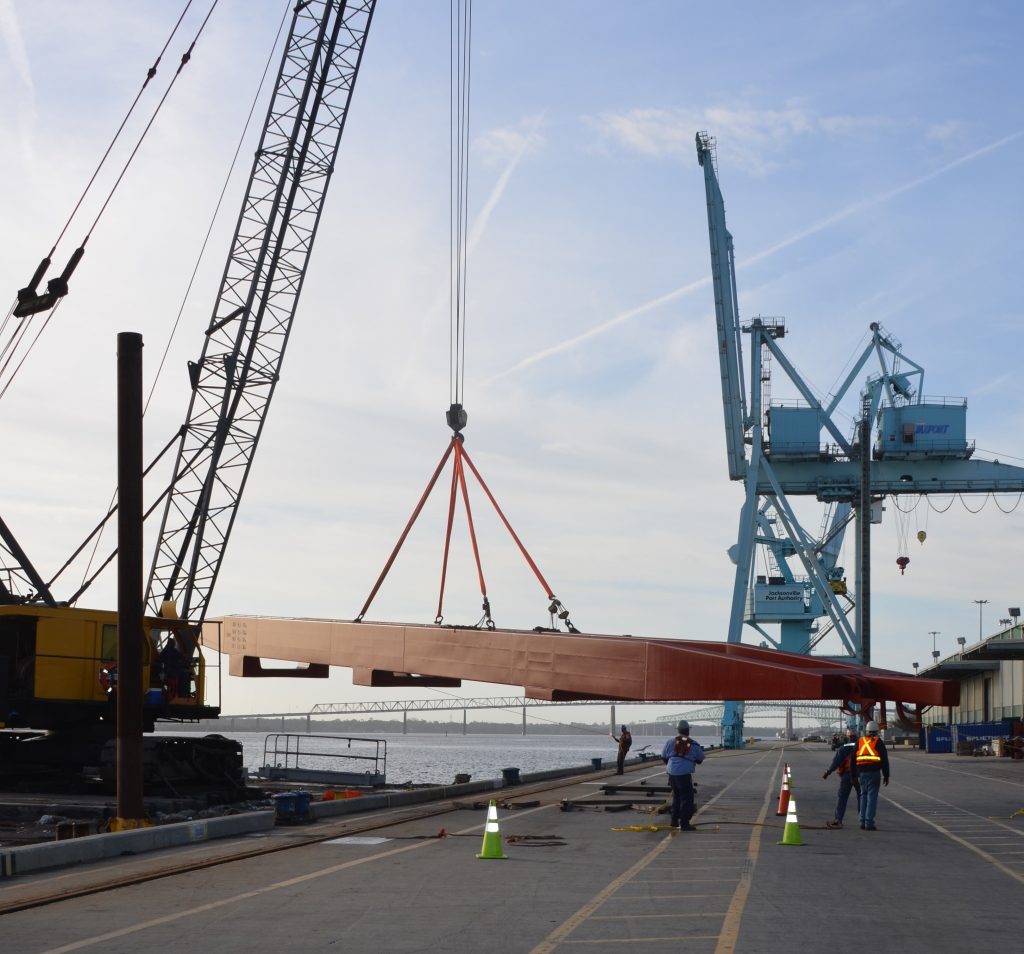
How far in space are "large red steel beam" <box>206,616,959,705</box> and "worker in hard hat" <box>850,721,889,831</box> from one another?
A: 613 centimetres

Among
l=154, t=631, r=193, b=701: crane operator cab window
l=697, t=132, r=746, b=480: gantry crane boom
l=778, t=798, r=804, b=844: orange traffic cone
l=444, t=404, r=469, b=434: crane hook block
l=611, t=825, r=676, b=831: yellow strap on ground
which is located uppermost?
l=697, t=132, r=746, b=480: gantry crane boom

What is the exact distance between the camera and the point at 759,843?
18.4 metres

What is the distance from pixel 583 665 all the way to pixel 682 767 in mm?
10806

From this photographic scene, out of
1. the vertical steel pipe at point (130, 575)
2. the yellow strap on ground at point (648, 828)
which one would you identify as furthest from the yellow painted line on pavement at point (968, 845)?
the vertical steel pipe at point (130, 575)

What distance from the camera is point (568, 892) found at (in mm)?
13172

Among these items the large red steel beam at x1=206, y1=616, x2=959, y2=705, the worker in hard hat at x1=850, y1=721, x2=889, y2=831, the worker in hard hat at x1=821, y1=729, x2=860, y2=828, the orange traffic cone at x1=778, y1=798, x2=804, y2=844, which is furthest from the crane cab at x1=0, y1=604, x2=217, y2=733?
the worker in hard hat at x1=850, y1=721, x2=889, y2=831

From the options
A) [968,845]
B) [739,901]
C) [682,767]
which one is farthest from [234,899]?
[968,845]

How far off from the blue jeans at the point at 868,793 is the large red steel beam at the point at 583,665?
20.1ft

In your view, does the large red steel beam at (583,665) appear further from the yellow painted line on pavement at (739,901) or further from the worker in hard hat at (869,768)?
the yellow painted line on pavement at (739,901)

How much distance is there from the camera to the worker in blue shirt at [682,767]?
→ 19.8 m

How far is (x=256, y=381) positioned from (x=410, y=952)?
3610cm

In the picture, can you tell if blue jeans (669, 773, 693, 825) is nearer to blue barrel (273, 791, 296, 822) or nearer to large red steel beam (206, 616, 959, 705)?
blue barrel (273, 791, 296, 822)

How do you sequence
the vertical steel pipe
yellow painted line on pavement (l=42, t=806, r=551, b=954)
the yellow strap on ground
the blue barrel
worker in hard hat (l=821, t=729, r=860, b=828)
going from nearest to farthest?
yellow painted line on pavement (l=42, t=806, r=551, b=954) → the vertical steel pipe → the yellow strap on ground → worker in hard hat (l=821, t=729, r=860, b=828) → the blue barrel

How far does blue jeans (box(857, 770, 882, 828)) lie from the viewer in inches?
800
